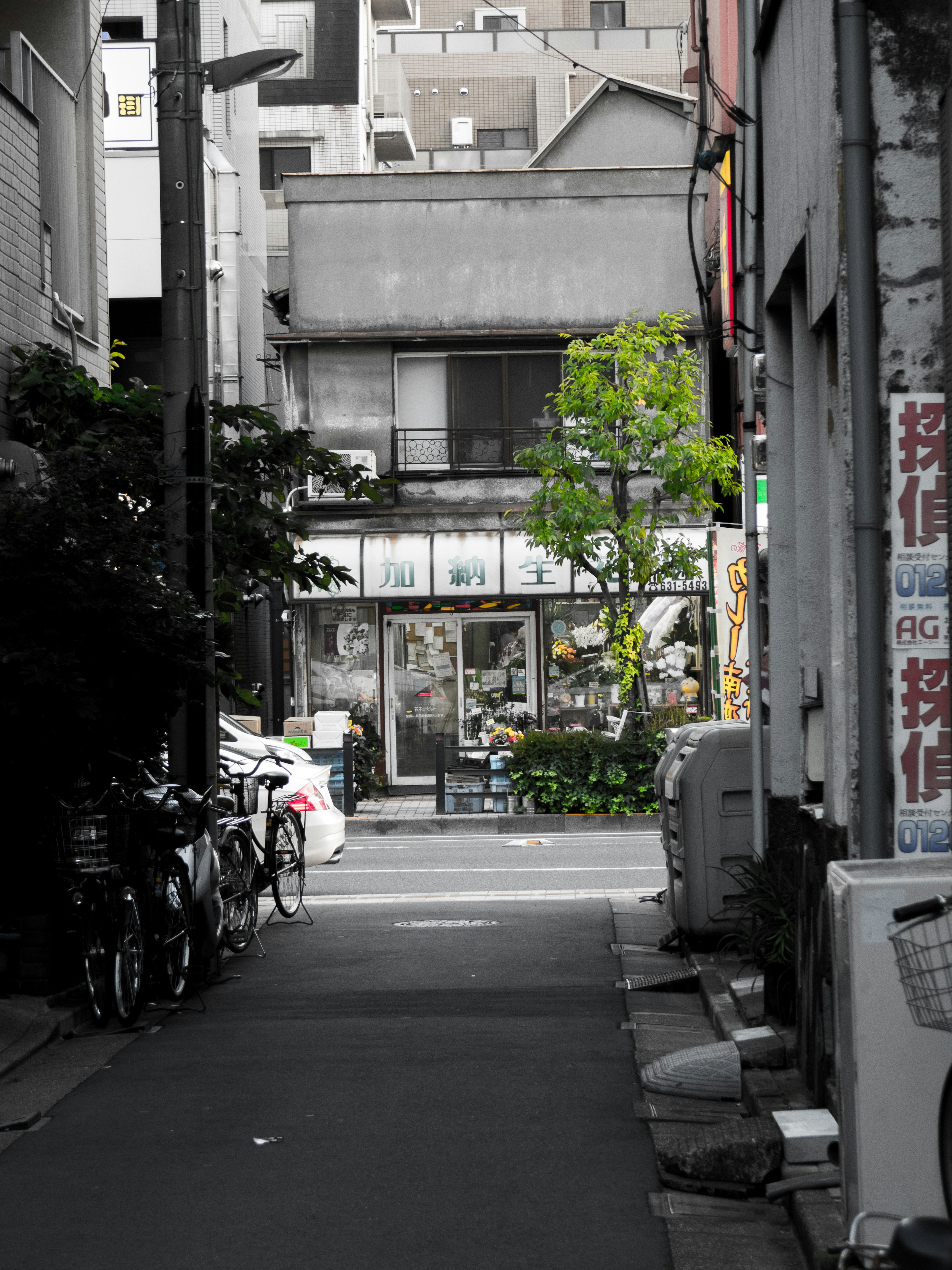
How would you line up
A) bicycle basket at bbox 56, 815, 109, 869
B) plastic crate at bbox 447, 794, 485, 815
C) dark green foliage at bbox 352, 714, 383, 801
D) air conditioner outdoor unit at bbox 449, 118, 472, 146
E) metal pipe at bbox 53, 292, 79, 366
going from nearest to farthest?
1. bicycle basket at bbox 56, 815, 109, 869
2. metal pipe at bbox 53, 292, 79, 366
3. plastic crate at bbox 447, 794, 485, 815
4. dark green foliage at bbox 352, 714, 383, 801
5. air conditioner outdoor unit at bbox 449, 118, 472, 146

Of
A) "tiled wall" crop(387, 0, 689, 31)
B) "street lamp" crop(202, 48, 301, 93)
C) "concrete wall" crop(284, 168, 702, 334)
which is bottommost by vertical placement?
"street lamp" crop(202, 48, 301, 93)

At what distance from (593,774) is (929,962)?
16.6m

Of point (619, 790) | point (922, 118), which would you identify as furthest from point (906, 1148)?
point (619, 790)

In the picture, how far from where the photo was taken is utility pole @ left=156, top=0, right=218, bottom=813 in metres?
10.6

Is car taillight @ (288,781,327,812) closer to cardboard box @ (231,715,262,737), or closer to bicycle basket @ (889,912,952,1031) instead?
cardboard box @ (231,715,262,737)

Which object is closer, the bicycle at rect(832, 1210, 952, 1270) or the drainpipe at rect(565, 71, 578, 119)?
the bicycle at rect(832, 1210, 952, 1270)

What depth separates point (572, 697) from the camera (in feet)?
82.2

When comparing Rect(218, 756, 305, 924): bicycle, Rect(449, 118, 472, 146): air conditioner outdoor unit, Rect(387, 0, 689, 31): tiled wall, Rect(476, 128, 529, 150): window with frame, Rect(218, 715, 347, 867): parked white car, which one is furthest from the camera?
Rect(387, 0, 689, 31): tiled wall

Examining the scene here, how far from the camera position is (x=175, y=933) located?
29.8 ft

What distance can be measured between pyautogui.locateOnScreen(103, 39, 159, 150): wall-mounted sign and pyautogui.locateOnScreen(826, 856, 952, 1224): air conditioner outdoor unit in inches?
998

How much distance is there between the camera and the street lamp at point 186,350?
1057cm

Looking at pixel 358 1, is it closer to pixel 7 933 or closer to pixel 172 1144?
pixel 7 933

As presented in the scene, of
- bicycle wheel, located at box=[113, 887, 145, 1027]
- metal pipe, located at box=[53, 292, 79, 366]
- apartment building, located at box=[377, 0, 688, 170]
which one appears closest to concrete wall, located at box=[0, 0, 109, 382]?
metal pipe, located at box=[53, 292, 79, 366]

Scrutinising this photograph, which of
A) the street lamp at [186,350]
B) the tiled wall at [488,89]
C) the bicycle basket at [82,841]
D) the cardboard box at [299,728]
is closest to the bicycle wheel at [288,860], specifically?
the street lamp at [186,350]
